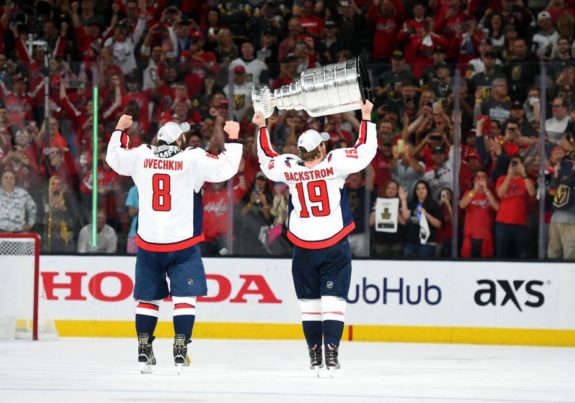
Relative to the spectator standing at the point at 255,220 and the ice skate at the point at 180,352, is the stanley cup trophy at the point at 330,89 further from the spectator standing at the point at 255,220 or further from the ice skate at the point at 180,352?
the spectator standing at the point at 255,220

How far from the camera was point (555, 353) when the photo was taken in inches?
484

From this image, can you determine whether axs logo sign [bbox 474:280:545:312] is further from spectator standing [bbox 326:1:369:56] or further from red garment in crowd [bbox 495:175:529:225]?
spectator standing [bbox 326:1:369:56]

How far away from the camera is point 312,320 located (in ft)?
33.3

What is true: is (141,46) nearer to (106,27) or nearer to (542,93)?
(106,27)

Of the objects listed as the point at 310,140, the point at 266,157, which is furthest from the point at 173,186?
the point at 310,140

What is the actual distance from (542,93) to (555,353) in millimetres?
2472

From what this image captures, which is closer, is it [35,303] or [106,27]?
[35,303]

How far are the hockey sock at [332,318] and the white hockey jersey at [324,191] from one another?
0.40 meters

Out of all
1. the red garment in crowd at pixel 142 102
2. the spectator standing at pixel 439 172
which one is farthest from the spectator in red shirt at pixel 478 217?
the red garment in crowd at pixel 142 102

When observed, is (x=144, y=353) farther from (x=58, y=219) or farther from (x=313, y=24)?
(x=313, y=24)

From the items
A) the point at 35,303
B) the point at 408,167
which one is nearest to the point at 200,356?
the point at 35,303

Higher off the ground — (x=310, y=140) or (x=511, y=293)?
(x=310, y=140)

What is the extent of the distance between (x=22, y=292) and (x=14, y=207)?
3.29 feet

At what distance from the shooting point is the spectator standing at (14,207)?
13.6m
